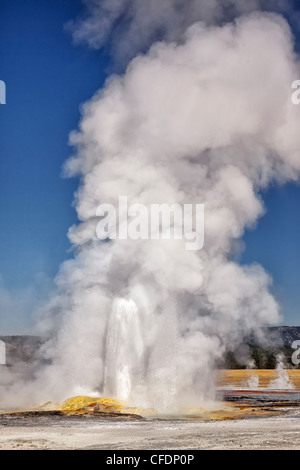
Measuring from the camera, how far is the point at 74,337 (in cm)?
4069

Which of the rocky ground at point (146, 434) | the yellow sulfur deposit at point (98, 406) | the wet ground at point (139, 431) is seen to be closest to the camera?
the rocky ground at point (146, 434)

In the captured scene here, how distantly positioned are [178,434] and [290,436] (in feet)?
12.8

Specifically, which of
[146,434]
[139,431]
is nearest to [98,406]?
[139,431]

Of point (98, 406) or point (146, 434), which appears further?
point (98, 406)

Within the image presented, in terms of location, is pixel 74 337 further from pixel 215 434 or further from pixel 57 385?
pixel 215 434

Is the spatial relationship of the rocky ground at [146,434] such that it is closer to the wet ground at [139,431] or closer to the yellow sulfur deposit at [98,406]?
the wet ground at [139,431]

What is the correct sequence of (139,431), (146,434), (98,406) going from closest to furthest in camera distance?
(146,434) → (139,431) → (98,406)

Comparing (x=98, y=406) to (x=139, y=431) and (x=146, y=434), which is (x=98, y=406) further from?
(x=146, y=434)

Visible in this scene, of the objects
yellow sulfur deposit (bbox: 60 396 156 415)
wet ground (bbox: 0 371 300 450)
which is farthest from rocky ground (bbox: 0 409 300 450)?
yellow sulfur deposit (bbox: 60 396 156 415)

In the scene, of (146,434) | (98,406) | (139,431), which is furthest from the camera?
(98,406)

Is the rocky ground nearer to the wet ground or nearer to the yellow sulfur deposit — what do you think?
the wet ground

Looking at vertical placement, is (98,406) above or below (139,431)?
above

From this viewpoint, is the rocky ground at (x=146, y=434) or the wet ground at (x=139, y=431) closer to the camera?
the rocky ground at (x=146, y=434)

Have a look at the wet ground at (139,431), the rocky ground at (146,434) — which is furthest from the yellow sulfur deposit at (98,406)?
the rocky ground at (146,434)
